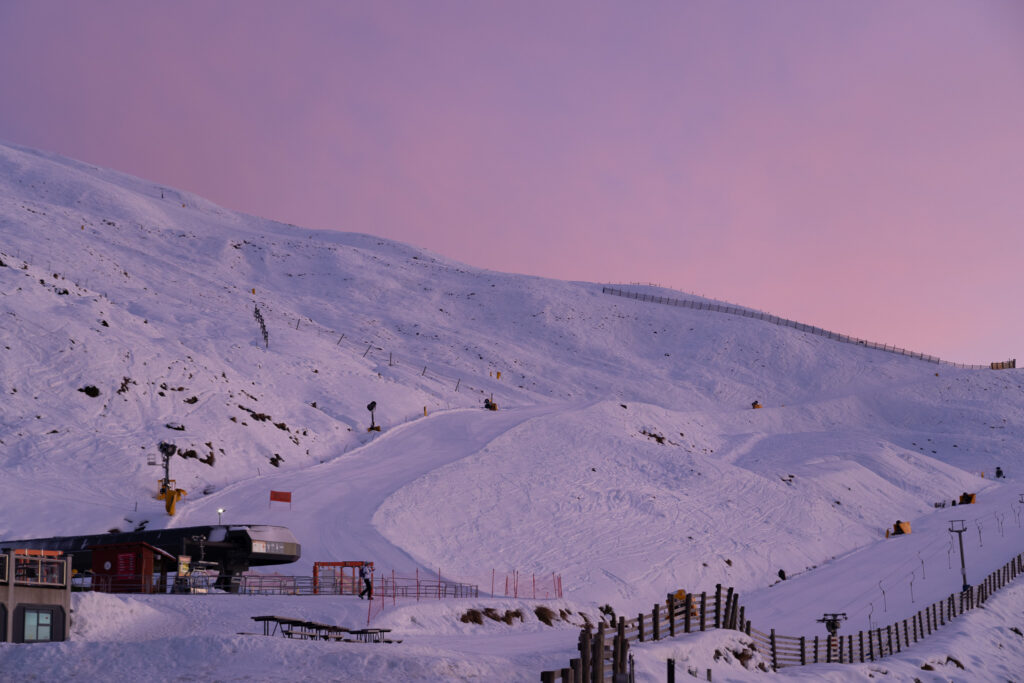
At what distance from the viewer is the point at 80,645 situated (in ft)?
64.1

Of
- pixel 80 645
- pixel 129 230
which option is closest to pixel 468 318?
pixel 129 230

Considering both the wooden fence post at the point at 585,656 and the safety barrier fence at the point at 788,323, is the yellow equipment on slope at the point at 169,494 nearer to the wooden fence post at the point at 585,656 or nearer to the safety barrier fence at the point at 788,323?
the wooden fence post at the point at 585,656

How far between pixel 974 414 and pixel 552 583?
6786cm

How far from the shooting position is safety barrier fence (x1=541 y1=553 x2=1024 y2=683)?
64.4 ft

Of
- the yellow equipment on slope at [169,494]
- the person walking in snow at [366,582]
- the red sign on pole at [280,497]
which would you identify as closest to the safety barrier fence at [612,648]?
the person walking in snow at [366,582]

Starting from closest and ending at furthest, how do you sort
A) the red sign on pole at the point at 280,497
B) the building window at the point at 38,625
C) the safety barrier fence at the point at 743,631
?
the safety barrier fence at the point at 743,631 < the building window at the point at 38,625 < the red sign on pole at the point at 280,497

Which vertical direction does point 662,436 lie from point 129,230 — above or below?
below

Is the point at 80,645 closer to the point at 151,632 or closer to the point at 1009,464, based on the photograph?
the point at 151,632

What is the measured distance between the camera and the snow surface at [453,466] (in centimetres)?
2958

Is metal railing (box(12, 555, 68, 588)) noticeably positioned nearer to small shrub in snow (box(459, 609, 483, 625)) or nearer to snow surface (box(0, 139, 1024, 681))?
snow surface (box(0, 139, 1024, 681))

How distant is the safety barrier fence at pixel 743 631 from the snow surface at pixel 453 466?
37.7 inches

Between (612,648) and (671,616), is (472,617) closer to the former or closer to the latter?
(671,616)

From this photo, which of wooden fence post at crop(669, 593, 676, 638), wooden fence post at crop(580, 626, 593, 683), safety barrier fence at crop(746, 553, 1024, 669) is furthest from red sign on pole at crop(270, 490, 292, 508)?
wooden fence post at crop(580, 626, 593, 683)

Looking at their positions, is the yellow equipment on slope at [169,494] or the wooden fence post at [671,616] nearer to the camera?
the wooden fence post at [671,616]
